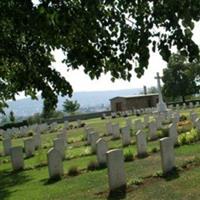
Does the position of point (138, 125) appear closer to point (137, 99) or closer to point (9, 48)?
point (9, 48)

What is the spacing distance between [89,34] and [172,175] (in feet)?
15.1

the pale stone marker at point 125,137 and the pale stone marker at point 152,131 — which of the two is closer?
the pale stone marker at point 125,137

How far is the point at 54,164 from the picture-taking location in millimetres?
13305

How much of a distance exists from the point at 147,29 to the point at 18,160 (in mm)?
10541

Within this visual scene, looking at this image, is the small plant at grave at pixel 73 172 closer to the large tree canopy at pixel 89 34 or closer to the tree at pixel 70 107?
the large tree canopy at pixel 89 34

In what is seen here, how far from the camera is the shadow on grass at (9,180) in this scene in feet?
41.5

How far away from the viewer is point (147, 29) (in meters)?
7.22

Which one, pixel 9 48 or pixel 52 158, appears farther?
pixel 52 158

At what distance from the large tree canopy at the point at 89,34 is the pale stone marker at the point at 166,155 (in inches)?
123

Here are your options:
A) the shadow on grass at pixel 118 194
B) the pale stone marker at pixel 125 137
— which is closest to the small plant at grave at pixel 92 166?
the shadow on grass at pixel 118 194

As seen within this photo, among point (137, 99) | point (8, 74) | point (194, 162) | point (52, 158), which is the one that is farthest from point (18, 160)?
point (137, 99)

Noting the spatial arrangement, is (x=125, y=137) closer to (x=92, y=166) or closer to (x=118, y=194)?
(x=92, y=166)

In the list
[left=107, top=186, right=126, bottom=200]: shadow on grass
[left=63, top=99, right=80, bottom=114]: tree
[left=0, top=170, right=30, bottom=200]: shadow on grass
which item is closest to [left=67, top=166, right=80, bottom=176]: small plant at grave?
[left=0, top=170, right=30, bottom=200]: shadow on grass

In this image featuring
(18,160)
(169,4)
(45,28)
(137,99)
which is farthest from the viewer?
(137,99)
